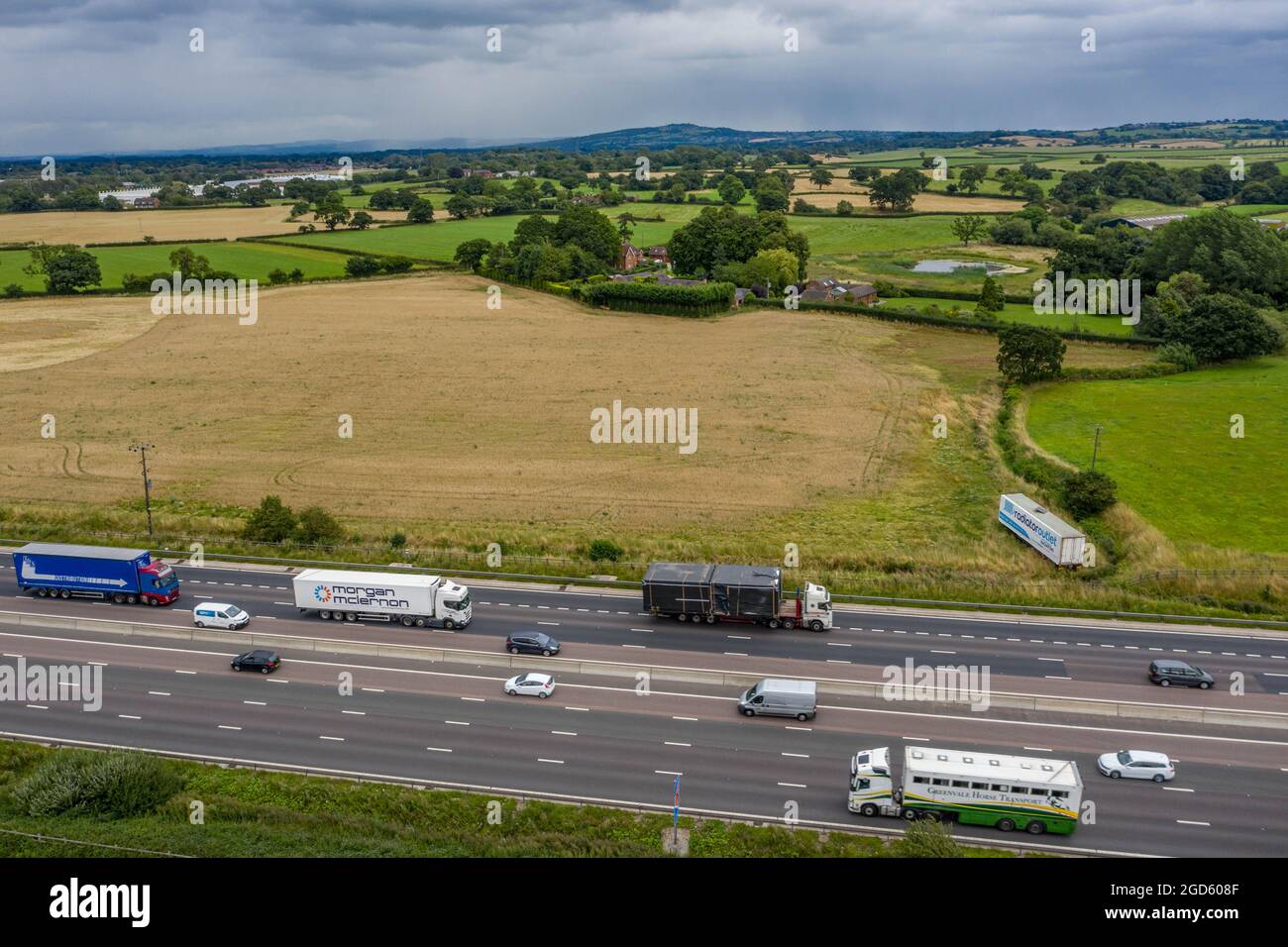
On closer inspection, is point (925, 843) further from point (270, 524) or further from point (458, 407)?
point (458, 407)

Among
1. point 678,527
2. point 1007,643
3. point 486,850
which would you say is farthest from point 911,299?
point 486,850

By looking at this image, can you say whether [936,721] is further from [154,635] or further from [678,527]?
[154,635]
